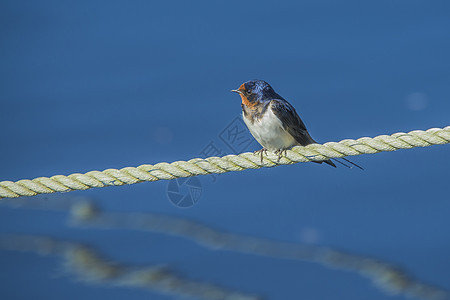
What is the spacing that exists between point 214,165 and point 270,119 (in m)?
0.38

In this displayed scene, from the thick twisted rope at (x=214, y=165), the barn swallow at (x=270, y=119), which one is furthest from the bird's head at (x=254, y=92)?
the thick twisted rope at (x=214, y=165)

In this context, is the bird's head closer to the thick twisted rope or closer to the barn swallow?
the barn swallow

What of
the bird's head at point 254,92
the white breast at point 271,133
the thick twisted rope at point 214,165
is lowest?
the thick twisted rope at point 214,165

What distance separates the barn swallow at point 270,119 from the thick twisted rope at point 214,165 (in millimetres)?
151

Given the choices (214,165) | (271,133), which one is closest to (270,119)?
(271,133)

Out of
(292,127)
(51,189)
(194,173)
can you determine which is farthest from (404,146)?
(51,189)

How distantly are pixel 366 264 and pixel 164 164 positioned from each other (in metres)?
1.45

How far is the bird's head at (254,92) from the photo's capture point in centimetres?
213

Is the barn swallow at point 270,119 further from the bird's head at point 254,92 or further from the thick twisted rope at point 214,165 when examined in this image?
the thick twisted rope at point 214,165

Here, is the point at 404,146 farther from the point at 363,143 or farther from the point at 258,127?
the point at 258,127

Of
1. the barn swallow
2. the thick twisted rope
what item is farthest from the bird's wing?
the thick twisted rope

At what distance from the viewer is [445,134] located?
172 cm

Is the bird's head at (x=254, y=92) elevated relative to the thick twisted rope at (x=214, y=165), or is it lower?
elevated

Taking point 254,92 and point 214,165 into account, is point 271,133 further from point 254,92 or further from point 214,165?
point 214,165
